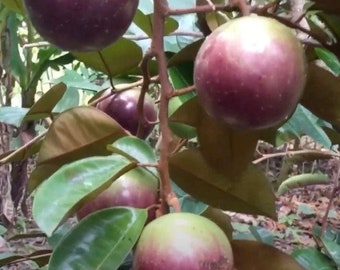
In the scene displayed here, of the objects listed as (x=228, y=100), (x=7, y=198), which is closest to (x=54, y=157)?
(x=228, y=100)

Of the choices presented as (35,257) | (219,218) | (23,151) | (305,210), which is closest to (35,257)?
(35,257)

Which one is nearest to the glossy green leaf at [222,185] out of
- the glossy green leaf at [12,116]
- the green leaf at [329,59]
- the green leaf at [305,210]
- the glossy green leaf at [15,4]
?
the green leaf at [329,59]

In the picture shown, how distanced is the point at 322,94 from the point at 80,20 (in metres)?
0.26

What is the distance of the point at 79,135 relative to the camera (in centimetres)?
73

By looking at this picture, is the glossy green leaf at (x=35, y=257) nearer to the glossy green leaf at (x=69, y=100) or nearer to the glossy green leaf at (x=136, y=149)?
the glossy green leaf at (x=136, y=149)

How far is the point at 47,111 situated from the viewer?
921mm

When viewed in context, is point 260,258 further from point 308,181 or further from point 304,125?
point 308,181

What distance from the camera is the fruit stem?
588mm

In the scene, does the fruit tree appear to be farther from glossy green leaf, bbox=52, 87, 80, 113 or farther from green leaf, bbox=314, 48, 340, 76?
glossy green leaf, bbox=52, 87, 80, 113

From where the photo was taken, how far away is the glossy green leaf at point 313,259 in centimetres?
94

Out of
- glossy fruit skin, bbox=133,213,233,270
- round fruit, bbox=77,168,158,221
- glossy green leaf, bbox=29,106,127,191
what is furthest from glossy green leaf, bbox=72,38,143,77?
glossy fruit skin, bbox=133,213,233,270

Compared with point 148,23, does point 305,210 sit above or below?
below

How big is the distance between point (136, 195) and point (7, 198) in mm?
1412

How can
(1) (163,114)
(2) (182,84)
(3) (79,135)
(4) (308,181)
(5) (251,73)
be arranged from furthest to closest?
(4) (308,181)
(2) (182,84)
(3) (79,135)
(1) (163,114)
(5) (251,73)
